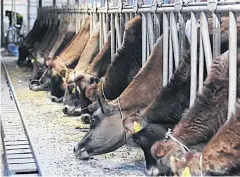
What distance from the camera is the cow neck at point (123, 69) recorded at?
625 cm

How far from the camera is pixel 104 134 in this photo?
514cm

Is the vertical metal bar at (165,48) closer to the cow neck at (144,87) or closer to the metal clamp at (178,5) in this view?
the cow neck at (144,87)

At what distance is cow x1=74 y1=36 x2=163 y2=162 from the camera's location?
5.14 metres

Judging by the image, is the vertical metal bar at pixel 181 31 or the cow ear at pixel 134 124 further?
the vertical metal bar at pixel 181 31

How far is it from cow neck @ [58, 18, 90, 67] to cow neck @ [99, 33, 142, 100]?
241cm

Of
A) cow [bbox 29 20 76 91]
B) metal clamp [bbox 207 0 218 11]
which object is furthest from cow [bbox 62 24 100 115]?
metal clamp [bbox 207 0 218 11]

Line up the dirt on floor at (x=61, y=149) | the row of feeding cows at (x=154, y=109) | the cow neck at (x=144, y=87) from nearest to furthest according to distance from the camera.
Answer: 1. the row of feeding cows at (x=154, y=109)
2. the dirt on floor at (x=61, y=149)
3. the cow neck at (x=144, y=87)

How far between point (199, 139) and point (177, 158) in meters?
0.45

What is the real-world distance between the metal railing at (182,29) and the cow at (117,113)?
0.46ft

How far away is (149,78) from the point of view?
17.8ft

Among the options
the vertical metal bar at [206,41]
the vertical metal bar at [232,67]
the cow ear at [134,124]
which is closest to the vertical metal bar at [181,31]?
the vertical metal bar at [206,41]

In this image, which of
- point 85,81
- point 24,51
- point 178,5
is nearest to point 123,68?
point 85,81

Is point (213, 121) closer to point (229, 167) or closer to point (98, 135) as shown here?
point (229, 167)

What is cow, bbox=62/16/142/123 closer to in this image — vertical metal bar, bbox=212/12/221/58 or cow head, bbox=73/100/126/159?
cow head, bbox=73/100/126/159
